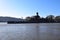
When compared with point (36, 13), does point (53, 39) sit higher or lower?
lower

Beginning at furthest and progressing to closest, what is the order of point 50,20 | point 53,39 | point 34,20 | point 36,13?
point 50,20, point 34,20, point 36,13, point 53,39

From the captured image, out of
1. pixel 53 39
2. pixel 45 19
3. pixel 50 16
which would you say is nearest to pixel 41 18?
pixel 45 19

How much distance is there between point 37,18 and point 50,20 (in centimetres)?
2035

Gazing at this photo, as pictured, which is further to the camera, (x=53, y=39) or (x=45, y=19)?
(x=45, y=19)

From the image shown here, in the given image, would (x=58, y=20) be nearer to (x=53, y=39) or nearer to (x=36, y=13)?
(x=36, y=13)

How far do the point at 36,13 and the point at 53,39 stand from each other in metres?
111

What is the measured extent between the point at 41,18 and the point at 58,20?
22.6 m

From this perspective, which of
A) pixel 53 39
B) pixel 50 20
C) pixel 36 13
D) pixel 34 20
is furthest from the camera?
pixel 50 20

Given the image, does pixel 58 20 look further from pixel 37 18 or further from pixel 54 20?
pixel 37 18

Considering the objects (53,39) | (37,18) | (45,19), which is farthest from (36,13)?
(53,39)

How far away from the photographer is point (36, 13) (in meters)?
128

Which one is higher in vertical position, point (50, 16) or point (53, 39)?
point (50, 16)

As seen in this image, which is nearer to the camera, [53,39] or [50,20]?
[53,39]

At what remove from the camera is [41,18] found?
139250 millimetres
